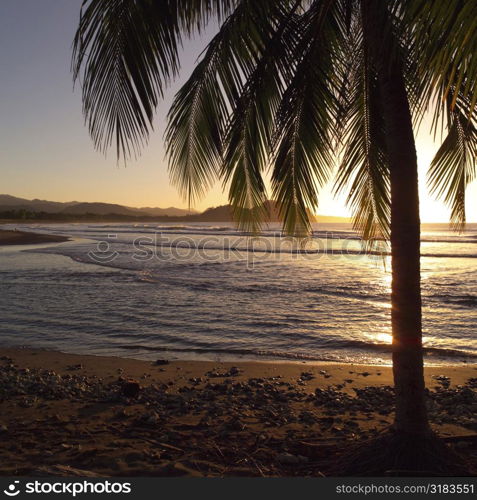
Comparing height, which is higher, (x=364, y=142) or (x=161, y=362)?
(x=364, y=142)

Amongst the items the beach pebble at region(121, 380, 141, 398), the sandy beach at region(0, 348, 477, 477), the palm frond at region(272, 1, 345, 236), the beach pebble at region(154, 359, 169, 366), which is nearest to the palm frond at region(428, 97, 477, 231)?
the palm frond at region(272, 1, 345, 236)

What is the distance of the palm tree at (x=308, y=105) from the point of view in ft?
10.1

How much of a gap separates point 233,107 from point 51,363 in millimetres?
5709

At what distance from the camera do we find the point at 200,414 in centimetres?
504

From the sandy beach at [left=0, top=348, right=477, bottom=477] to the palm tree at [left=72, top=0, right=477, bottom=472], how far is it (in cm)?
128

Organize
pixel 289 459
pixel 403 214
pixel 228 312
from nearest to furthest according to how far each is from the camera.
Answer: pixel 403 214 < pixel 289 459 < pixel 228 312

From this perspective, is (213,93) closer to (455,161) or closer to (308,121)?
(308,121)

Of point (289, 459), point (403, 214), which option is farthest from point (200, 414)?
point (403, 214)

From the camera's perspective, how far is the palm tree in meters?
3.08

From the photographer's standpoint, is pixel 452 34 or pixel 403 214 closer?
pixel 452 34

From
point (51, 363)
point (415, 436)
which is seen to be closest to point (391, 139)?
point (415, 436)

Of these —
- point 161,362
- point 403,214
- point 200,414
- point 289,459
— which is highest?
point 403,214

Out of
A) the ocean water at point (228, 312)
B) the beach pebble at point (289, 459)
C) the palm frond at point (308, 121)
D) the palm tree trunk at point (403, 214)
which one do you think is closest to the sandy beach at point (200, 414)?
the beach pebble at point (289, 459)

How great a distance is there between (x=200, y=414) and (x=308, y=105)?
3.56m
